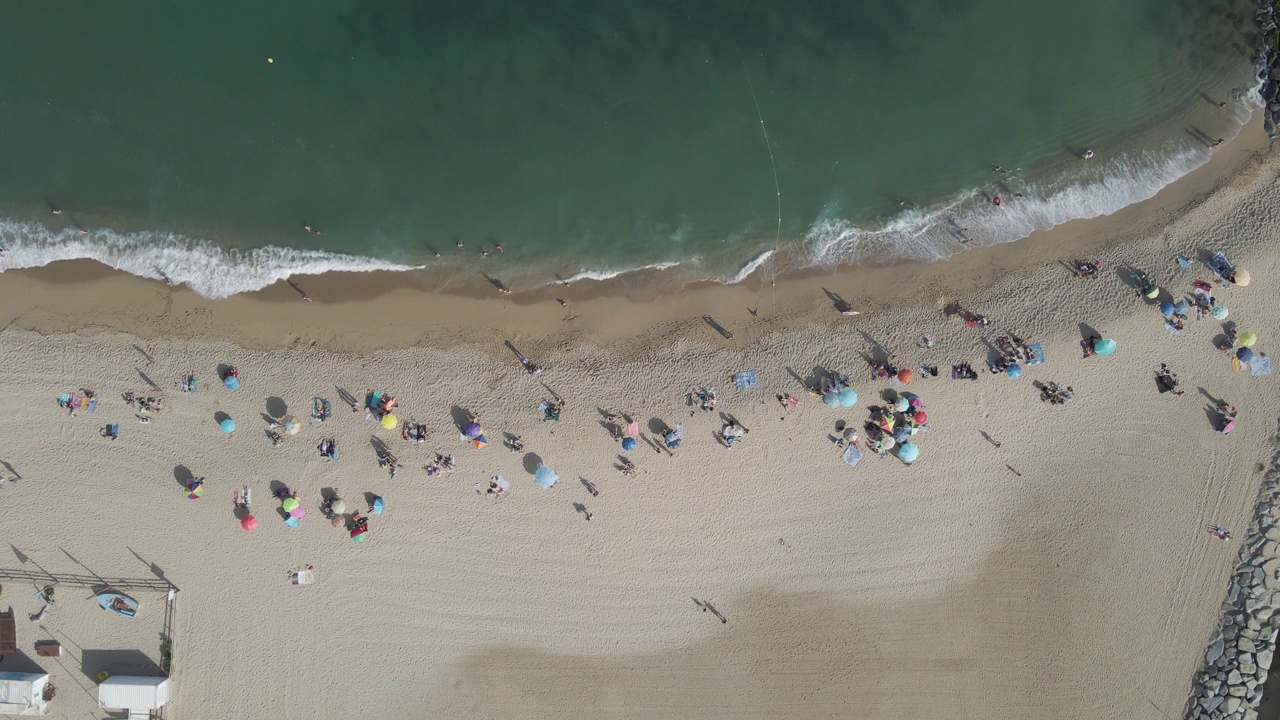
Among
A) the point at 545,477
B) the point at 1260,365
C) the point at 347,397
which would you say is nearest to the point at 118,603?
the point at 347,397

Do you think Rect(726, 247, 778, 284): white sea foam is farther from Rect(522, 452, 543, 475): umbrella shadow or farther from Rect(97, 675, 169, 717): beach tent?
Rect(97, 675, 169, 717): beach tent

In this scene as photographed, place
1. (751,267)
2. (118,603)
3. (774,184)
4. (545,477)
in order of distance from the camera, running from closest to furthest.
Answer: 1. (118,603)
2. (545,477)
3. (751,267)
4. (774,184)

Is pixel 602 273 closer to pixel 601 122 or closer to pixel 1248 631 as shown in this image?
pixel 601 122

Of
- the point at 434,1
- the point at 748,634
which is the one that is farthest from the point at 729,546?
the point at 434,1

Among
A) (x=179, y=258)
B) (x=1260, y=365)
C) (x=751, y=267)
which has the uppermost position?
(x=751, y=267)

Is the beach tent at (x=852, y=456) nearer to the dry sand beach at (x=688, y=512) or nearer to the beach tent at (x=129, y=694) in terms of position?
the dry sand beach at (x=688, y=512)

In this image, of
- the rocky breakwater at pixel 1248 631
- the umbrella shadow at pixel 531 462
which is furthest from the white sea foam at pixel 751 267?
the rocky breakwater at pixel 1248 631
